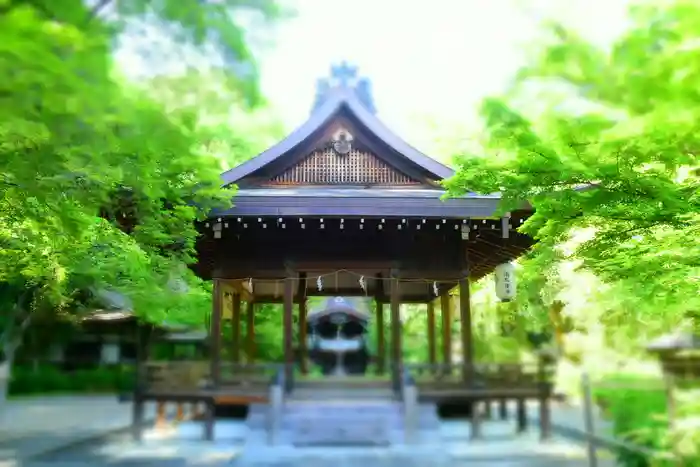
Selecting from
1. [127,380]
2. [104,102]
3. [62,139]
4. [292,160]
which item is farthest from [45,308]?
[104,102]

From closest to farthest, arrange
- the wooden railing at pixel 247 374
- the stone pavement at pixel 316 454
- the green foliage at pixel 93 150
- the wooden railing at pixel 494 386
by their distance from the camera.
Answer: the green foliage at pixel 93 150
the stone pavement at pixel 316 454
the wooden railing at pixel 494 386
the wooden railing at pixel 247 374

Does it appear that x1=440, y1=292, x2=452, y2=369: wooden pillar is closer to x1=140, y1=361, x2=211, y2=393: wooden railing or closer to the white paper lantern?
x1=140, y1=361, x2=211, y2=393: wooden railing

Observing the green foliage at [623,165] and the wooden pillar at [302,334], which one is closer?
the green foliage at [623,165]

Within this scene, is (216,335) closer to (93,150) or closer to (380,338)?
(380,338)

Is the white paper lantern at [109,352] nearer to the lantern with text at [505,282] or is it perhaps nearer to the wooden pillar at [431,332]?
the wooden pillar at [431,332]

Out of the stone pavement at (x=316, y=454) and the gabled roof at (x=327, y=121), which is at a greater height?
the gabled roof at (x=327, y=121)

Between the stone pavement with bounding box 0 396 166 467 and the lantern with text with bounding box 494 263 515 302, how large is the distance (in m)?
9.08

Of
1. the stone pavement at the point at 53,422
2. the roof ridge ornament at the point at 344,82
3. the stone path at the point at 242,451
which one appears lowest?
the stone pavement at the point at 53,422

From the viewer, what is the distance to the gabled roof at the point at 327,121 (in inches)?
408

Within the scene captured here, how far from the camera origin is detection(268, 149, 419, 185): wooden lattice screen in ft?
35.3

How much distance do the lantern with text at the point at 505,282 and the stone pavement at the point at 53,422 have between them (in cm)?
908

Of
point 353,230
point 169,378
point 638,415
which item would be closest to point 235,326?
point 169,378

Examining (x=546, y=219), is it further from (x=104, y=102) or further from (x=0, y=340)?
(x=0, y=340)

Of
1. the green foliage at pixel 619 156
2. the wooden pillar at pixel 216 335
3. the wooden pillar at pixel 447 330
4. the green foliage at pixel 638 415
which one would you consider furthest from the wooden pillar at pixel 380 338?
the green foliage at pixel 619 156
